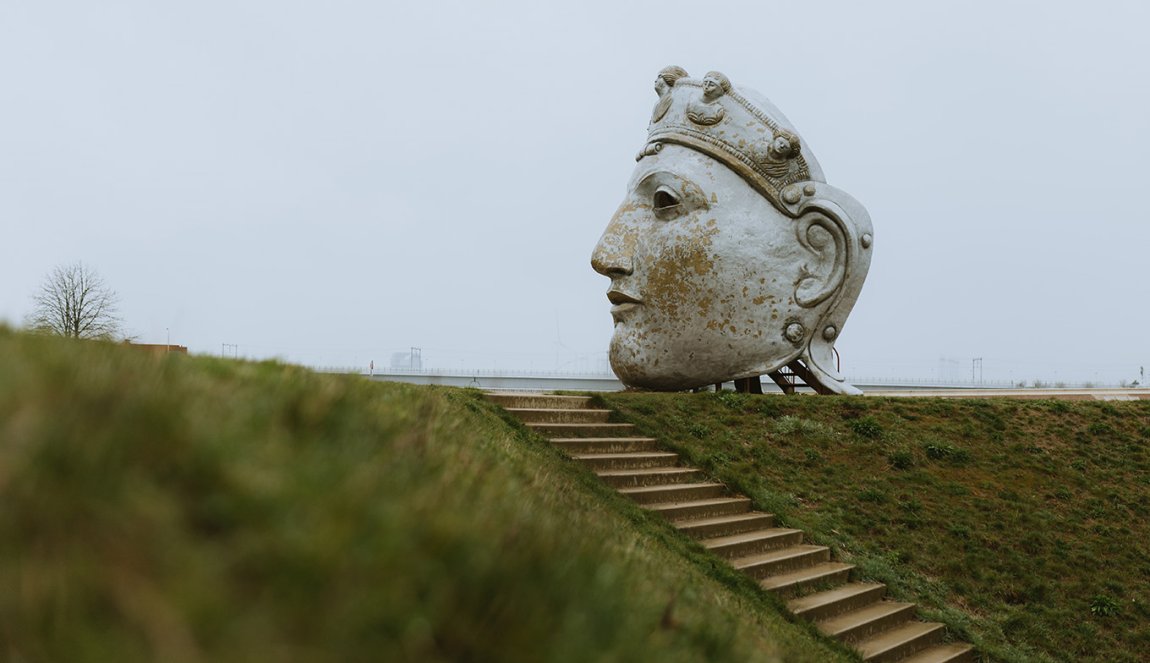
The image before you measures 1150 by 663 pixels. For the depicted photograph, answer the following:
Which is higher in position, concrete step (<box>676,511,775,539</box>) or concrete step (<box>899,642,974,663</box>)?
concrete step (<box>676,511,775,539</box>)

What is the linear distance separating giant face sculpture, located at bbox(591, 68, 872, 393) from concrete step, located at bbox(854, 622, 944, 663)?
6.28m

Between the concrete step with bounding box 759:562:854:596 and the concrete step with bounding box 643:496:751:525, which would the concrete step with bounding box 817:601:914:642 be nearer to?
the concrete step with bounding box 759:562:854:596

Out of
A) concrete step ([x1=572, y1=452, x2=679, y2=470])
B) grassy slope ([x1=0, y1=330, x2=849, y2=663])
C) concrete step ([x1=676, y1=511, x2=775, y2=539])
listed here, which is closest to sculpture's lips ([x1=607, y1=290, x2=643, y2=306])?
concrete step ([x1=572, y1=452, x2=679, y2=470])

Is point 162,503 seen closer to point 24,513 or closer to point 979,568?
point 24,513

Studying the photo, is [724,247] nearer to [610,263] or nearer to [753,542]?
[610,263]

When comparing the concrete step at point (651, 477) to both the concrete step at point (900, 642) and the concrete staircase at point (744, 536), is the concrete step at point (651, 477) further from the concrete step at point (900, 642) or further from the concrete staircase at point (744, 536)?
the concrete step at point (900, 642)

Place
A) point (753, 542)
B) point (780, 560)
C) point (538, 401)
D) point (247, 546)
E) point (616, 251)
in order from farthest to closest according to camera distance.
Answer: point (616, 251) → point (538, 401) → point (753, 542) → point (780, 560) → point (247, 546)

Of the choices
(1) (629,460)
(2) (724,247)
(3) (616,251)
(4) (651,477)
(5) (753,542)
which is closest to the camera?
(5) (753,542)

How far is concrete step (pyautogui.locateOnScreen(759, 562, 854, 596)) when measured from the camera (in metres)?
7.53

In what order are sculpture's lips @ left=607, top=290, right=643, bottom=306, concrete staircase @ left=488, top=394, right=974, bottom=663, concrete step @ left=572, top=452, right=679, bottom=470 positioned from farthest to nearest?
sculpture's lips @ left=607, top=290, right=643, bottom=306 < concrete step @ left=572, top=452, right=679, bottom=470 < concrete staircase @ left=488, top=394, right=974, bottom=663

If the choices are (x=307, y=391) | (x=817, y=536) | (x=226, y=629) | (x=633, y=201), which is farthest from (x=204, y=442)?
(x=633, y=201)

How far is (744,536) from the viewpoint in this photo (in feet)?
28.0

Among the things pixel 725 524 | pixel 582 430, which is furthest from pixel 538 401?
pixel 725 524

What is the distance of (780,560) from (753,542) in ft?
1.23
